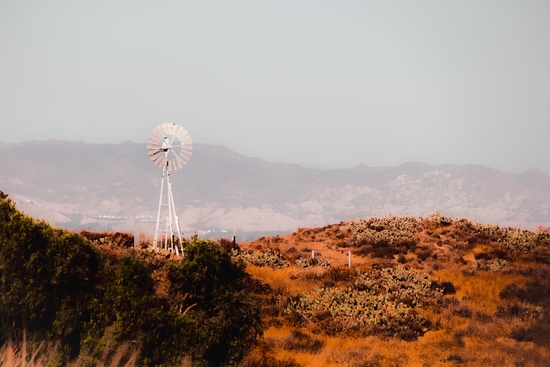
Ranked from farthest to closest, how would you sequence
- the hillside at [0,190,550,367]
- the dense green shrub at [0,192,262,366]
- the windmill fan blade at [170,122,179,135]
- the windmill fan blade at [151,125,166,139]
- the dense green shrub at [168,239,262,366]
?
the windmill fan blade at [170,122,179,135], the windmill fan blade at [151,125,166,139], the dense green shrub at [168,239,262,366], the hillside at [0,190,550,367], the dense green shrub at [0,192,262,366]

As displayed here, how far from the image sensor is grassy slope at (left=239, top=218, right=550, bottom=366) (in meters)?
18.6

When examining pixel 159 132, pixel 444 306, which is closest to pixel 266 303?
pixel 444 306

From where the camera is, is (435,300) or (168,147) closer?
(435,300)

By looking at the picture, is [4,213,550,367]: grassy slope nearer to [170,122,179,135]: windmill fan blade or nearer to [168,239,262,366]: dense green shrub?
[168,239,262,366]: dense green shrub

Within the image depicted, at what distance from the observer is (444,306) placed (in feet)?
81.0

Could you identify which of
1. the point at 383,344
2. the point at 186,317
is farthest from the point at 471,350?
the point at 186,317

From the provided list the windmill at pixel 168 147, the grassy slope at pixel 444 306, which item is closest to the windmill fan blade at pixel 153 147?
the windmill at pixel 168 147

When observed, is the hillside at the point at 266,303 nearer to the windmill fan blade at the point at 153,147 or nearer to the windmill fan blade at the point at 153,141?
the windmill fan blade at the point at 153,147

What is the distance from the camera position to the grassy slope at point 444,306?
60.9ft

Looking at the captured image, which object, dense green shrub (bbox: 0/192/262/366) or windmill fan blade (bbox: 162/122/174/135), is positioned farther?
windmill fan blade (bbox: 162/122/174/135)

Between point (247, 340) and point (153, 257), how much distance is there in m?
8.75

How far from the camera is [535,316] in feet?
74.8

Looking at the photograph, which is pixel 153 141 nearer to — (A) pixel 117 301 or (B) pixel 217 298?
(B) pixel 217 298

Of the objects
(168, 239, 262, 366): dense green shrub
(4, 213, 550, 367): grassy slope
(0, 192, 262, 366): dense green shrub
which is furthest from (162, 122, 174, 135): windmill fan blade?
(168, 239, 262, 366): dense green shrub
